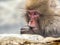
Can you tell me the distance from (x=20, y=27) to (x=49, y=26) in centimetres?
20

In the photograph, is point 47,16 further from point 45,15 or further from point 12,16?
point 12,16

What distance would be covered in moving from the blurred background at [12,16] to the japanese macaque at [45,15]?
0.05 meters

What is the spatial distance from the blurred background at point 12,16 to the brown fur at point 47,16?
62mm

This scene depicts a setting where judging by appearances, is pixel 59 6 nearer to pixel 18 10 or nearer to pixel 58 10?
pixel 58 10

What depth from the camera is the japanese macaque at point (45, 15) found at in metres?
0.98

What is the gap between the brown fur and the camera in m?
0.98

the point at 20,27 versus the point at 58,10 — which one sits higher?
the point at 58,10

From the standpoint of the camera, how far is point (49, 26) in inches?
38.9

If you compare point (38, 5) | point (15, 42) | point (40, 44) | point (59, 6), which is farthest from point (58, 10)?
point (15, 42)

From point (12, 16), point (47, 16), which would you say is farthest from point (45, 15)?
point (12, 16)

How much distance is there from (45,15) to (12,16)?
8.8 inches

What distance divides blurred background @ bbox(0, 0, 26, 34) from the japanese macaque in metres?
0.05

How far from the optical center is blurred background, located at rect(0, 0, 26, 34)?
996 millimetres

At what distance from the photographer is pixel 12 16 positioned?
39.2 inches
